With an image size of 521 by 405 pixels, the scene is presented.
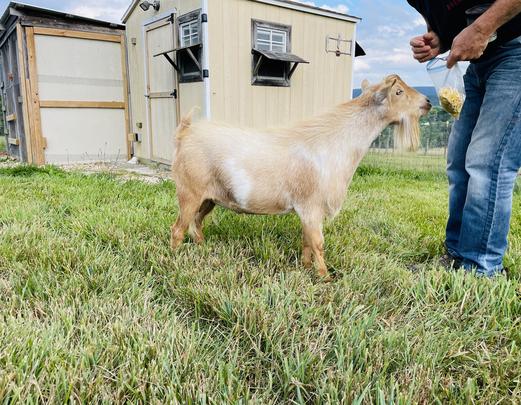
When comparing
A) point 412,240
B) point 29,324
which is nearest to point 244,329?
point 29,324

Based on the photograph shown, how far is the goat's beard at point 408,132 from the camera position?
2.46m

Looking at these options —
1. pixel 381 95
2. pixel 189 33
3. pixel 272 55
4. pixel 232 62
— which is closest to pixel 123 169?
pixel 189 33

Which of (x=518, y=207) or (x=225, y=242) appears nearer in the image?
(x=225, y=242)

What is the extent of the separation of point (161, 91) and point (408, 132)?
5553mm

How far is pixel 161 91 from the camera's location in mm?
7156

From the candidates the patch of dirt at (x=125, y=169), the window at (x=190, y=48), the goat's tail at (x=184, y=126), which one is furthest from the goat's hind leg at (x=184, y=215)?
the window at (x=190, y=48)

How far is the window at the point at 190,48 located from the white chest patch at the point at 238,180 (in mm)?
4061

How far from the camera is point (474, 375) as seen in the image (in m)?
1.53

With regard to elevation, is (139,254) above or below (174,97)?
below

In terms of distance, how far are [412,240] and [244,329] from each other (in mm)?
1823

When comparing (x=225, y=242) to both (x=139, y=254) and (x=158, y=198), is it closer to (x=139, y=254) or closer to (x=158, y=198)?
(x=139, y=254)

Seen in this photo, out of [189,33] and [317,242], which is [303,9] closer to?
[189,33]

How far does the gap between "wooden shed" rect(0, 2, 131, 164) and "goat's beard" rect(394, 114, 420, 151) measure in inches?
269

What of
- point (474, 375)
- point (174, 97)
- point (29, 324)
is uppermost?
point (174, 97)
